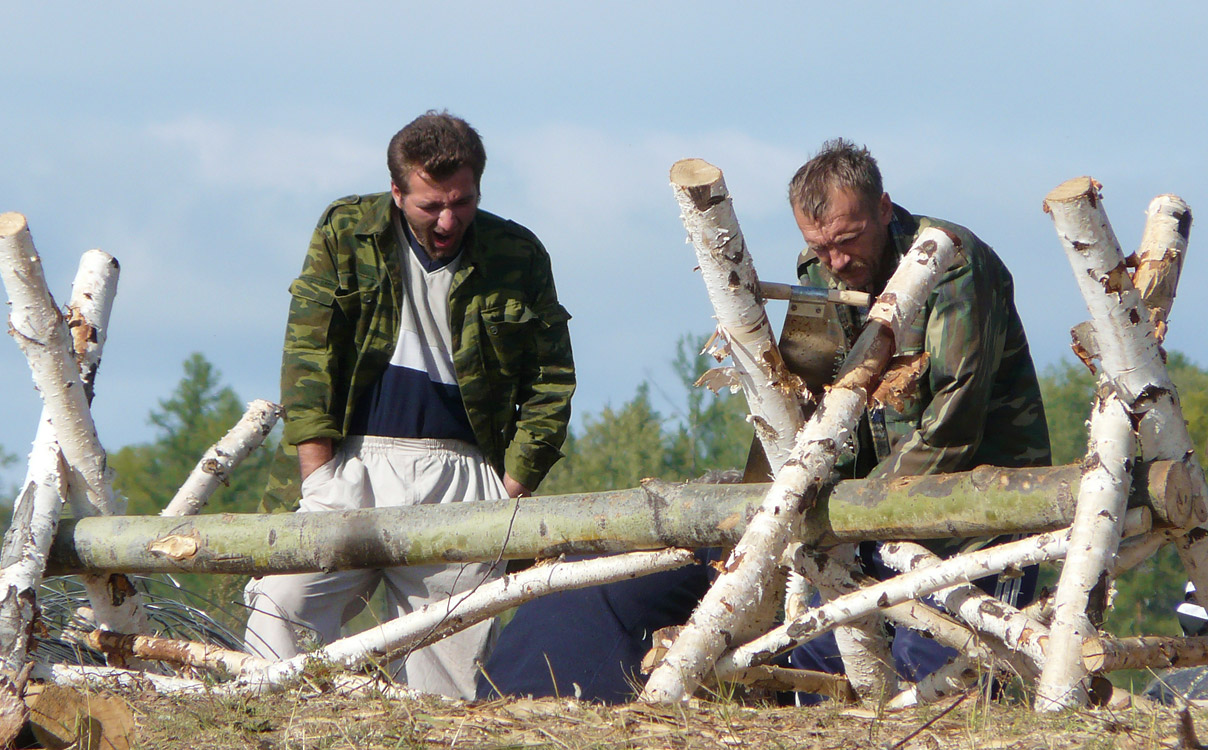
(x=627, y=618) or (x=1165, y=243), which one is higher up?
(x=1165, y=243)

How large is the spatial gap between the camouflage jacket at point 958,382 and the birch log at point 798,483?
11 cm

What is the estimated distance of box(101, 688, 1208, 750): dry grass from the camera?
2984 millimetres

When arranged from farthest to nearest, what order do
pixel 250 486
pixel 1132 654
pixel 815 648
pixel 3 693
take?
pixel 250 486, pixel 815 648, pixel 1132 654, pixel 3 693

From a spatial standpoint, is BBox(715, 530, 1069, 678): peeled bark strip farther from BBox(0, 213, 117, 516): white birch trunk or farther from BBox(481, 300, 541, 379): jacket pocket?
BBox(0, 213, 117, 516): white birch trunk

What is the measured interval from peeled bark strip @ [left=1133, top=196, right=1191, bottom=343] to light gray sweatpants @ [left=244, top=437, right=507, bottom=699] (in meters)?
2.52

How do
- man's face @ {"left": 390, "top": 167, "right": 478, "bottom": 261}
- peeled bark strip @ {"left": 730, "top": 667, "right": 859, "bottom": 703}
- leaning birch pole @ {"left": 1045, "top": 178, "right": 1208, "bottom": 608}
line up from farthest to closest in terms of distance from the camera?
man's face @ {"left": 390, "top": 167, "right": 478, "bottom": 261}
peeled bark strip @ {"left": 730, "top": 667, "right": 859, "bottom": 703}
leaning birch pole @ {"left": 1045, "top": 178, "right": 1208, "bottom": 608}

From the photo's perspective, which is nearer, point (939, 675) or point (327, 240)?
point (939, 675)

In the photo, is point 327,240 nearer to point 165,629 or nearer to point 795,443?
point 165,629

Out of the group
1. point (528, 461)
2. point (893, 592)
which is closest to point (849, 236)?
point (893, 592)

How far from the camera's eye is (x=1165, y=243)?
11.8ft

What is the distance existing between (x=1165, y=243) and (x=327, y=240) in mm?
3068

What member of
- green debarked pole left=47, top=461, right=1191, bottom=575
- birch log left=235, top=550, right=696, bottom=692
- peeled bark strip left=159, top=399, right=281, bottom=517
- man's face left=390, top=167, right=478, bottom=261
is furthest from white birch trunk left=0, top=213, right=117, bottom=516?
man's face left=390, top=167, right=478, bottom=261

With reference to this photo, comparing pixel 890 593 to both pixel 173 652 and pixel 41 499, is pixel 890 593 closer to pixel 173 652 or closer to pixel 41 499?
pixel 173 652

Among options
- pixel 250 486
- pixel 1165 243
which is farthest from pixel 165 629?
pixel 250 486
